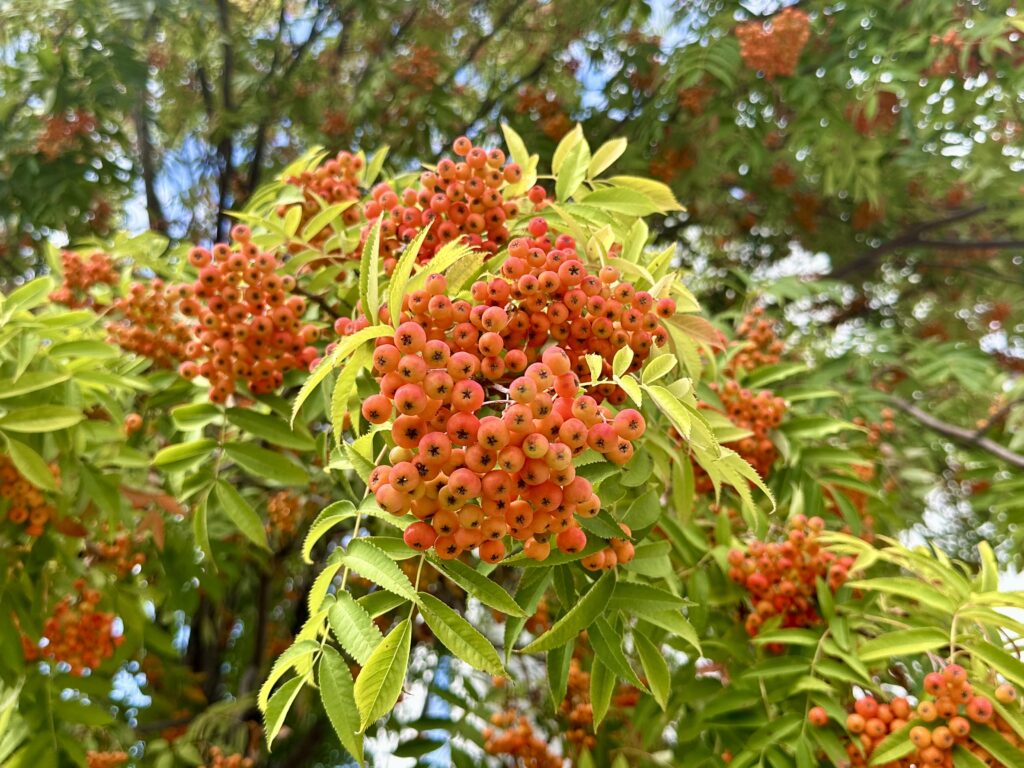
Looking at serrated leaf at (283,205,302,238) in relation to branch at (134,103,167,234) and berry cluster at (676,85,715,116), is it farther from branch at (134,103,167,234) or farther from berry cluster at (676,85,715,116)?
branch at (134,103,167,234)

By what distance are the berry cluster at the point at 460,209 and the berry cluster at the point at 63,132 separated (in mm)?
3731

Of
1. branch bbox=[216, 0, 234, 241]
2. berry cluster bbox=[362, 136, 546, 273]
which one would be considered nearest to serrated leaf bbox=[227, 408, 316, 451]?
berry cluster bbox=[362, 136, 546, 273]

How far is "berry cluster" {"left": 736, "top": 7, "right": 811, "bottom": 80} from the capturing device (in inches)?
147

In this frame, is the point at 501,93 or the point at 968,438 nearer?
the point at 968,438

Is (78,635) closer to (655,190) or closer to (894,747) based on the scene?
(655,190)

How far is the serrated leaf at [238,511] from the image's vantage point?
1961 millimetres

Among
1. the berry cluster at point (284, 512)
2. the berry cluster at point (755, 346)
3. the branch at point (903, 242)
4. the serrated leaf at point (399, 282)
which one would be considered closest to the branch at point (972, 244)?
the branch at point (903, 242)

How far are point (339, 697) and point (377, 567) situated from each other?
0.77 ft

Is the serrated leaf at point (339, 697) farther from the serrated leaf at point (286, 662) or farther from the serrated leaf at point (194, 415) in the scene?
the serrated leaf at point (194, 415)

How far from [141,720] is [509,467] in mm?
3903

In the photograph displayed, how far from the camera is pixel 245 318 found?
6.36 ft

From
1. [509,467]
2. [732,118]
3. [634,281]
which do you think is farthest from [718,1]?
[509,467]

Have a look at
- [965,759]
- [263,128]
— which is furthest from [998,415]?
[263,128]

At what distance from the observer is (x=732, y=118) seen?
4078mm
